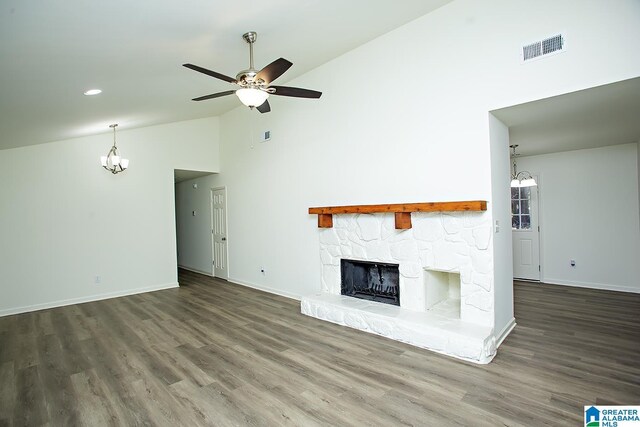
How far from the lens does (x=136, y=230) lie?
20.1 feet

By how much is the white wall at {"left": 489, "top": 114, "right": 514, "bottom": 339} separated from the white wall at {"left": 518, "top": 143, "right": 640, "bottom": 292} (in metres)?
2.96

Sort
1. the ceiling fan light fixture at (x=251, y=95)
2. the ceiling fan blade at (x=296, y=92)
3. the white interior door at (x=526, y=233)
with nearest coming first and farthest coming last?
the ceiling fan light fixture at (x=251, y=95) → the ceiling fan blade at (x=296, y=92) → the white interior door at (x=526, y=233)

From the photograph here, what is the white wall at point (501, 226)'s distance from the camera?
10.9ft

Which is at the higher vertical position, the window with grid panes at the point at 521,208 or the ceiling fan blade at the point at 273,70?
the ceiling fan blade at the point at 273,70

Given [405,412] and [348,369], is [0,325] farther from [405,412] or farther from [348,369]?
[405,412]

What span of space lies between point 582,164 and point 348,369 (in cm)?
552

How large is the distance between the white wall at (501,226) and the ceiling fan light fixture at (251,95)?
89.7 inches

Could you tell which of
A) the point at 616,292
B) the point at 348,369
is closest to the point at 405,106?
the point at 348,369

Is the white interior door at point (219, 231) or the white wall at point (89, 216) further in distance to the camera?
the white interior door at point (219, 231)

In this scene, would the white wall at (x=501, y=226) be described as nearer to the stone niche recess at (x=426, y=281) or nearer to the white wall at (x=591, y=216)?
the stone niche recess at (x=426, y=281)

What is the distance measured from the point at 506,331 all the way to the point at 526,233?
3.42 metres

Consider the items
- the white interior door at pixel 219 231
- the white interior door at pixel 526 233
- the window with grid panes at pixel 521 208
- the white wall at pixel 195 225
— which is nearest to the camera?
the white interior door at pixel 526 233

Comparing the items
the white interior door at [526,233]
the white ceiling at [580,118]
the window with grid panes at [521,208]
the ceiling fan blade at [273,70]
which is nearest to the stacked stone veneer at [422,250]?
the white ceiling at [580,118]

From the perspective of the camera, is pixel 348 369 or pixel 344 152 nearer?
pixel 348 369
